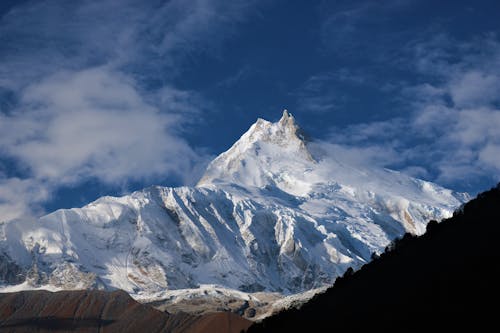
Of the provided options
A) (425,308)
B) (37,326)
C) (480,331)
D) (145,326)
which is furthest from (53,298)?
(480,331)

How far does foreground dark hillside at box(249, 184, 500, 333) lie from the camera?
74.2 meters

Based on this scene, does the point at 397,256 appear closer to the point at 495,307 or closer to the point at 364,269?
the point at 364,269

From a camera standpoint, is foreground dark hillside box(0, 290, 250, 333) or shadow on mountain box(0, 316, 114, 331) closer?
foreground dark hillside box(0, 290, 250, 333)

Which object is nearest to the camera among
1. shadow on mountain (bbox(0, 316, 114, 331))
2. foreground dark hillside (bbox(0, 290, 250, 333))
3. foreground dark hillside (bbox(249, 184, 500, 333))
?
foreground dark hillside (bbox(249, 184, 500, 333))

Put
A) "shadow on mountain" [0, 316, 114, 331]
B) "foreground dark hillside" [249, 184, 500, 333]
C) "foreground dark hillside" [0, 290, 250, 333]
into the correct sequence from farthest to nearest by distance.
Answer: "shadow on mountain" [0, 316, 114, 331] < "foreground dark hillside" [0, 290, 250, 333] < "foreground dark hillside" [249, 184, 500, 333]

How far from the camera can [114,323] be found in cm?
17225

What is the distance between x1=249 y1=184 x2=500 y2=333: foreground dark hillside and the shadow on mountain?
59506 millimetres

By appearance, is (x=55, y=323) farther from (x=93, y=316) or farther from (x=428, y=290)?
(x=428, y=290)

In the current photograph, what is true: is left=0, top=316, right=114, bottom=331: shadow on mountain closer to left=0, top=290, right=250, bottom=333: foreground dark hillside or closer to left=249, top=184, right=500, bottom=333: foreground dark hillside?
left=0, top=290, right=250, bottom=333: foreground dark hillside

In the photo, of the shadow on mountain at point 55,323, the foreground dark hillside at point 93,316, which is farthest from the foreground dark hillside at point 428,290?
the shadow on mountain at point 55,323

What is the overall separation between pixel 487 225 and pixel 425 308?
33.6 metres

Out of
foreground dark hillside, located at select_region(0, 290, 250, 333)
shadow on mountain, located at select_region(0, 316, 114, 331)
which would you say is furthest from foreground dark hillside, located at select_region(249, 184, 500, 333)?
shadow on mountain, located at select_region(0, 316, 114, 331)

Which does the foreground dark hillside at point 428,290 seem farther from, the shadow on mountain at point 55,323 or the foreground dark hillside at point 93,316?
the shadow on mountain at point 55,323

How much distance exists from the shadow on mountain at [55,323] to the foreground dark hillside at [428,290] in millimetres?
59506
